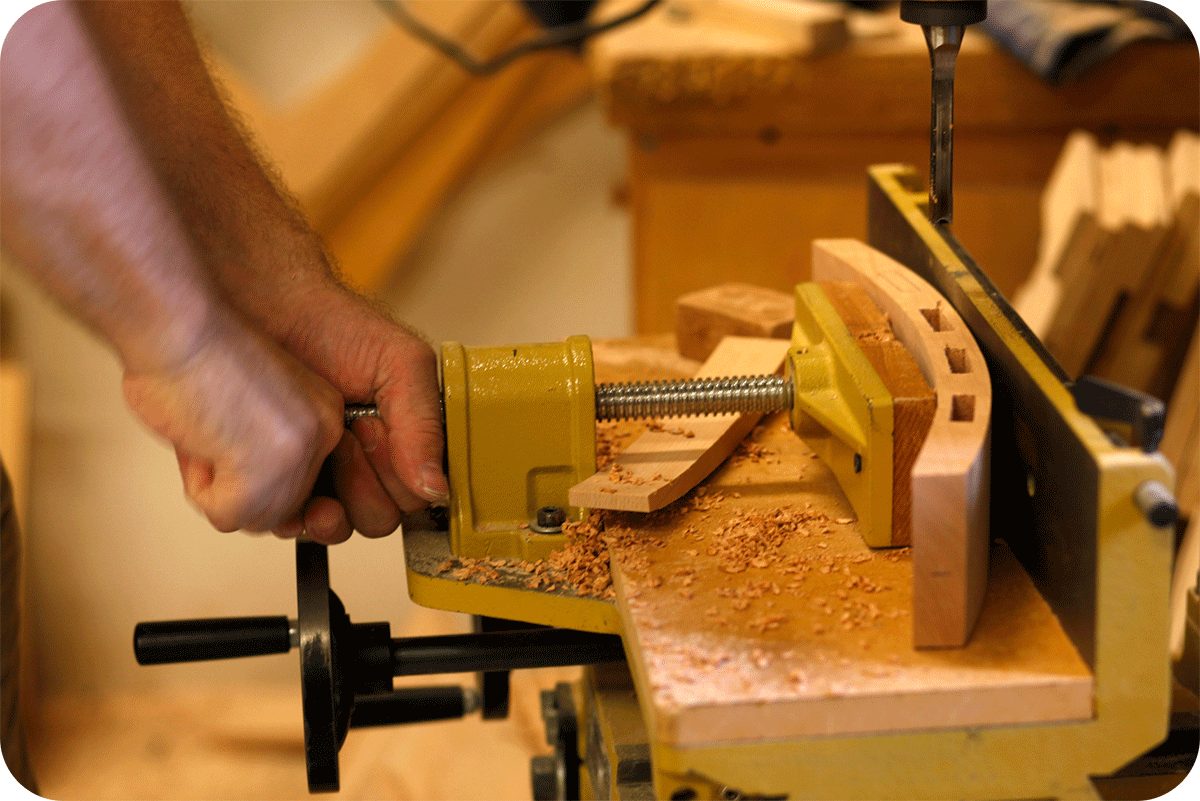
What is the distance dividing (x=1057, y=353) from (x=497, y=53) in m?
1.89

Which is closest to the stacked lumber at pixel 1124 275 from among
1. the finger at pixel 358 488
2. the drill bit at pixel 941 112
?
the drill bit at pixel 941 112

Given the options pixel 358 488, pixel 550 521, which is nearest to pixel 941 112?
pixel 550 521

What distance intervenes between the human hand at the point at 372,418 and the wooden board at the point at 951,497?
1.37 ft

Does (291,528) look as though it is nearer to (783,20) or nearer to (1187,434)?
(1187,434)

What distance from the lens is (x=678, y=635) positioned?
0.80 m

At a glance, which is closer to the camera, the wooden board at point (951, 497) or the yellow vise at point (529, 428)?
the wooden board at point (951, 497)

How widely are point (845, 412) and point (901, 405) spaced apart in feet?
0.24

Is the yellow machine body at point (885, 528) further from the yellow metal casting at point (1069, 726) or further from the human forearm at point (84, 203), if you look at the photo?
the human forearm at point (84, 203)

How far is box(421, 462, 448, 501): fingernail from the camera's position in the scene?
998 millimetres

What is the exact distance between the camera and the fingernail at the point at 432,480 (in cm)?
100

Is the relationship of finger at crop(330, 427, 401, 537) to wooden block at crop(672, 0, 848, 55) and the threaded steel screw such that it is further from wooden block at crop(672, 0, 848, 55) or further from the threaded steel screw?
wooden block at crop(672, 0, 848, 55)

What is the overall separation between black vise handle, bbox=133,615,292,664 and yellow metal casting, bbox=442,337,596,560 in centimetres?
18

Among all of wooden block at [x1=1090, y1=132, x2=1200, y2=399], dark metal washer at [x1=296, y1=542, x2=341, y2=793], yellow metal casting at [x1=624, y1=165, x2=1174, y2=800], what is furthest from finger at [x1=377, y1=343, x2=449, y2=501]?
wooden block at [x1=1090, y1=132, x2=1200, y2=399]

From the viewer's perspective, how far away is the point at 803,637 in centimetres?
80
